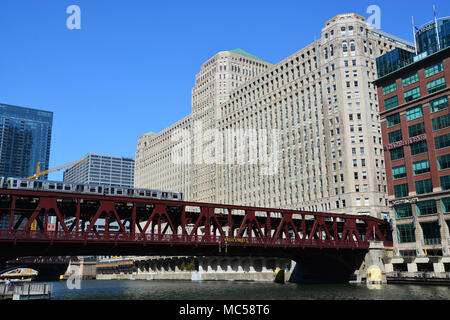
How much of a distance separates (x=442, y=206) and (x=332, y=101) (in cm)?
6107

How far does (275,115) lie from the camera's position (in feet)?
536

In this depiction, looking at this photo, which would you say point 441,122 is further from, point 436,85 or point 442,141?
point 436,85

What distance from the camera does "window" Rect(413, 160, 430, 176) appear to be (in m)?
88.3

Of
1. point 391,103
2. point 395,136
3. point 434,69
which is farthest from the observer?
point 391,103

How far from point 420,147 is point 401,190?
991 centimetres

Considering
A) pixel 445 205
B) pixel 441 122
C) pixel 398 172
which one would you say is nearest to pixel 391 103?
pixel 441 122

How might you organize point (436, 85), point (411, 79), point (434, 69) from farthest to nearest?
point (411, 79) < point (434, 69) < point (436, 85)

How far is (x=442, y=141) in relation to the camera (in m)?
85.6

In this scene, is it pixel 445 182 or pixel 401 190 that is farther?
pixel 401 190

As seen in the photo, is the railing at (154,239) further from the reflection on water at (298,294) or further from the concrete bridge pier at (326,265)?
the reflection on water at (298,294)

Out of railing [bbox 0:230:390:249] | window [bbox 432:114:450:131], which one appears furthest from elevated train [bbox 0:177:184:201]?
window [bbox 432:114:450:131]

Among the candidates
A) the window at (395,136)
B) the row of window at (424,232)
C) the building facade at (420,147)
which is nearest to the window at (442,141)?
the building facade at (420,147)
